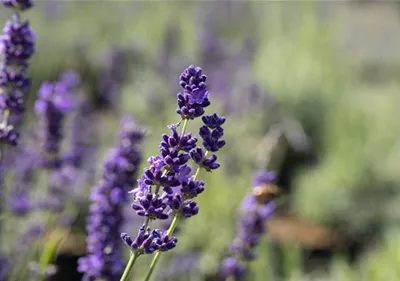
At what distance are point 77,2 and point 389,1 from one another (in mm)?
8158

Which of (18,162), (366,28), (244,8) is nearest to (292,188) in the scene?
(244,8)

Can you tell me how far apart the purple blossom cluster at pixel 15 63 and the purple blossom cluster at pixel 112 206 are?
0.96 feet

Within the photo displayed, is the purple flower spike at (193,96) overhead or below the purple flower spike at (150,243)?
overhead

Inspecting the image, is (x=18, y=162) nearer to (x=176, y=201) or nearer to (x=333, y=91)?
(x=176, y=201)

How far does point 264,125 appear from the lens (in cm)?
811

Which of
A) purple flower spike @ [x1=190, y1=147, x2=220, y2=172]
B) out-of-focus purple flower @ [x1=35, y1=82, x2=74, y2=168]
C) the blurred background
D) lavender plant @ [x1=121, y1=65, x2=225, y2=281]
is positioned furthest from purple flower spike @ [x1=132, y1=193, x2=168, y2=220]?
the blurred background

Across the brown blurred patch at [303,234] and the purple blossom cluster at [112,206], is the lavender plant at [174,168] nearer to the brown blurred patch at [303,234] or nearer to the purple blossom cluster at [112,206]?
the purple blossom cluster at [112,206]

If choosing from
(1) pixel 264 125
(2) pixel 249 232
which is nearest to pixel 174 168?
(2) pixel 249 232

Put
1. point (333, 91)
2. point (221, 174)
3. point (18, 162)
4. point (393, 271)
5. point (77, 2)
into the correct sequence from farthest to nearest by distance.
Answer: point (77, 2) < point (333, 91) < point (221, 174) < point (393, 271) < point (18, 162)

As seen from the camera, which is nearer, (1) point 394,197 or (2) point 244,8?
(1) point 394,197

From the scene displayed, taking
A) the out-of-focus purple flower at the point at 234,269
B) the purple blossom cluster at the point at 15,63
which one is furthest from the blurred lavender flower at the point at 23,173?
the purple blossom cluster at the point at 15,63

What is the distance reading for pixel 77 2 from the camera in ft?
45.4

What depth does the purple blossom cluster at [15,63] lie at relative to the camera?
1829mm

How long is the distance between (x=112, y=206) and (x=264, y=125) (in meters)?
6.25
